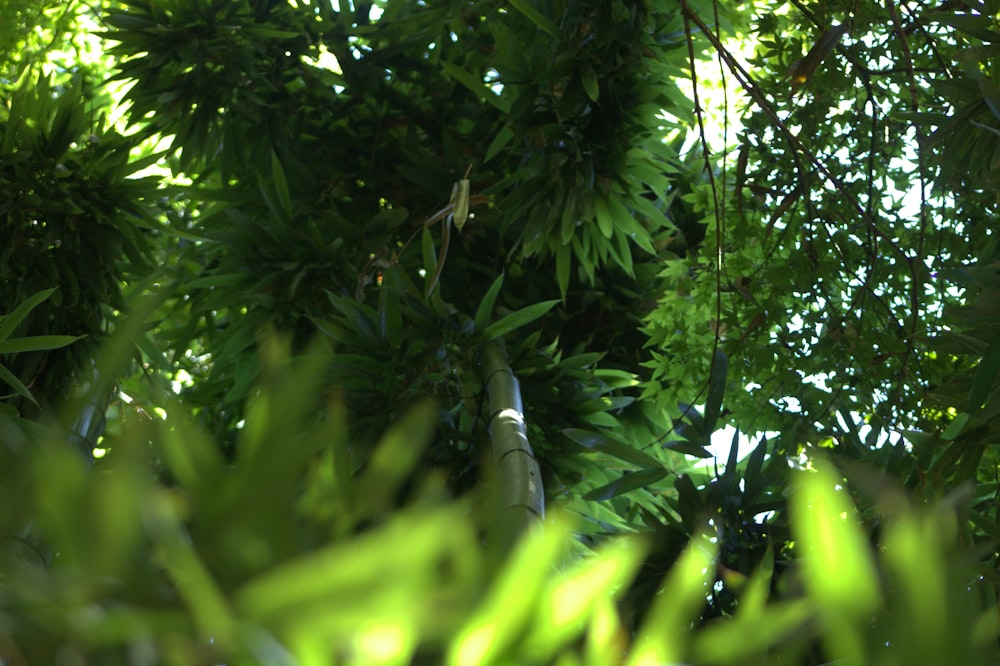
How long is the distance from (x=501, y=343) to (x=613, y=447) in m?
0.40

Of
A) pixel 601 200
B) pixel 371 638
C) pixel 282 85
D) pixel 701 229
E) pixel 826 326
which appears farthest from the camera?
pixel 701 229

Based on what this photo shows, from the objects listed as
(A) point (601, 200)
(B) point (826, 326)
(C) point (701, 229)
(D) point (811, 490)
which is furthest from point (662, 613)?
(C) point (701, 229)

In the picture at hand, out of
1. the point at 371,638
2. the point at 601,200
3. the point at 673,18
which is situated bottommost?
the point at 371,638

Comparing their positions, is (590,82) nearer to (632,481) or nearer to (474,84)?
(474,84)

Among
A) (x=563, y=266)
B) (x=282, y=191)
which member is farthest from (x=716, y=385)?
(x=282, y=191)

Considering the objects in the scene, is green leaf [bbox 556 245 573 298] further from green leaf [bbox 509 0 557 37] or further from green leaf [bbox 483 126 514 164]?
green leaf [bbox 509 0 557 37]

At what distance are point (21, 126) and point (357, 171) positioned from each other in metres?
0.65

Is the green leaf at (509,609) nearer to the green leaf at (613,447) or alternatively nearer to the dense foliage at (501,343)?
the dense foliage at (501,343)

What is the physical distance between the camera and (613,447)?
1.17 meters

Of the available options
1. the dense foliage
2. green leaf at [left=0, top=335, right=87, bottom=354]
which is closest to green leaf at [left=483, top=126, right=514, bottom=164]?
the dense foliage

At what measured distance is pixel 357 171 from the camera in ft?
6.79

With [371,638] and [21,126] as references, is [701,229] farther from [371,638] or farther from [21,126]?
[371,638]

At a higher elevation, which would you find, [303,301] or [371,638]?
[371,638]

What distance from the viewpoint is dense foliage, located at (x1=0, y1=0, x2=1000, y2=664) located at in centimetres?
22
